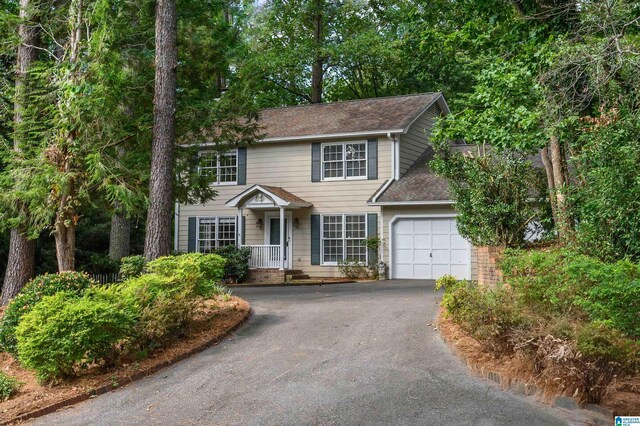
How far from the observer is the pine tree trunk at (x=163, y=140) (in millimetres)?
12258

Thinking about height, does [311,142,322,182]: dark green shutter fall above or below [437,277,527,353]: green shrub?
above

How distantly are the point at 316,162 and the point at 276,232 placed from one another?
291 cm

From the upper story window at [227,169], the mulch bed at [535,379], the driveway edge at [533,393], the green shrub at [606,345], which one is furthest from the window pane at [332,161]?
the green shrub at [606,345]

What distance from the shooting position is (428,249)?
19016 millimetres

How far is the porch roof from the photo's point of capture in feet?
64.6

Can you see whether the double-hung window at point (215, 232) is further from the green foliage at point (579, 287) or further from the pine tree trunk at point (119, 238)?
the green foliage at point (579, 287)

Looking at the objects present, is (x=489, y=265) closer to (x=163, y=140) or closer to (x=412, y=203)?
(x=163, y=140)

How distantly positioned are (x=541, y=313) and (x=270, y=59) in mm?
23485

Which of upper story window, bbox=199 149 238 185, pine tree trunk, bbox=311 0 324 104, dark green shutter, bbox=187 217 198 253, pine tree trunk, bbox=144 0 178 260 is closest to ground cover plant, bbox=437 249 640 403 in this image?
pine tree trunk, bbox=144 0 178 260

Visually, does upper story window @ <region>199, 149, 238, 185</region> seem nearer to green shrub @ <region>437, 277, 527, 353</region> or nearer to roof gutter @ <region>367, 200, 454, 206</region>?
roof gutter @ <region>367, 200, 454, 206</region>

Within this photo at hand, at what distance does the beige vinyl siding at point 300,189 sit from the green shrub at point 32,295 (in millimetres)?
11763

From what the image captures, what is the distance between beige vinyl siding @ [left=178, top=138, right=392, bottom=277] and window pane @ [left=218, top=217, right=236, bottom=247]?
27 cm

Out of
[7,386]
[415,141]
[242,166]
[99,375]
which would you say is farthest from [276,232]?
[7,386]

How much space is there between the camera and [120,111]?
14094 millimetres
